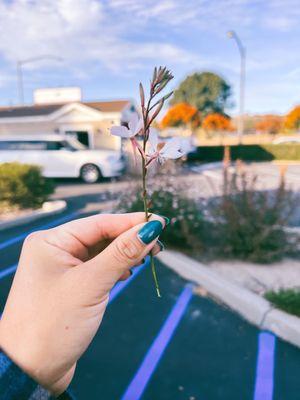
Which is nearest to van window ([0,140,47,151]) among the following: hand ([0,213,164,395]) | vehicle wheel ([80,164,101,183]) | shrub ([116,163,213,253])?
vehicle wheel ([80,164,101,183])

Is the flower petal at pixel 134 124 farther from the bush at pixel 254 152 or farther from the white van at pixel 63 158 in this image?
the bush at pixel 254 152

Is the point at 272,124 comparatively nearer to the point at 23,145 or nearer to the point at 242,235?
the point at 23,145

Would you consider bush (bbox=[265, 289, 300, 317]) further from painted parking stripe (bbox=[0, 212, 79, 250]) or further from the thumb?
painted parking stripe (bbox=[0, 212, 79, 250])

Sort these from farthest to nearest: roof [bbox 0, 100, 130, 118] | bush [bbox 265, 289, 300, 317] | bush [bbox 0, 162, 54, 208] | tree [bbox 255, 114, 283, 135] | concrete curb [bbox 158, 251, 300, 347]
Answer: tree [bbox 255, 114, 283, 135], roof [bbox 0, 100, 130, 118], bush [bbox 0, 162, 54, 208], bush [bbox 265, 289, 300, 317], concrete curb [bbox 158, 251, 300, 347]

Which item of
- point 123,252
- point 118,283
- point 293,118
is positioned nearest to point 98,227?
point 123,252

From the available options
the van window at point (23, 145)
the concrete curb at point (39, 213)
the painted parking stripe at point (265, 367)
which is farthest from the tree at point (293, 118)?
the painted parking stripe at point (265, 367)

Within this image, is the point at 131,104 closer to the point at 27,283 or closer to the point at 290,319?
the point at 290,319

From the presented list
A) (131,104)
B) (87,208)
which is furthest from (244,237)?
(131,104)
